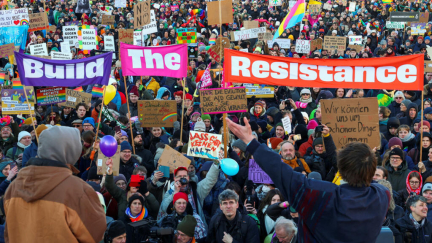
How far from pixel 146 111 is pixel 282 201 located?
3385 millimetres

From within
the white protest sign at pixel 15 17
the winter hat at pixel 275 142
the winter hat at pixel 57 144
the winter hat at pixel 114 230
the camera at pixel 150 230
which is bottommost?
the camera at pixel 150 230

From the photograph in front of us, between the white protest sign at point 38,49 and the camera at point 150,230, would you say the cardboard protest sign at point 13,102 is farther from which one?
the camera at point 150,230

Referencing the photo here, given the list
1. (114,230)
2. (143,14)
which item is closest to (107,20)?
(143,14)

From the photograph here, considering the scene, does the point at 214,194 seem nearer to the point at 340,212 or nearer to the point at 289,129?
the point at 289,129

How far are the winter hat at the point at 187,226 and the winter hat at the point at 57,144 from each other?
6.88 feet

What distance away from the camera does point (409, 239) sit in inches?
178

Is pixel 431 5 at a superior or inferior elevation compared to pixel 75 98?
superior

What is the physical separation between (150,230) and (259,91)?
19.1ft

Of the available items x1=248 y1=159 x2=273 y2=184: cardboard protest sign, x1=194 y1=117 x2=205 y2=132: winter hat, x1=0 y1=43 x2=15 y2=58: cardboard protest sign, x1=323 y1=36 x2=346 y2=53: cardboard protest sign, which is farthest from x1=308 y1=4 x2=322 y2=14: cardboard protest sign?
x1=248 y1=159 x2=273 y2=184: cardboard protest sign

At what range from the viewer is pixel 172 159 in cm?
586

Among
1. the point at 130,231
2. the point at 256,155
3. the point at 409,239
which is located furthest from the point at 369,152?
the point at 130,231

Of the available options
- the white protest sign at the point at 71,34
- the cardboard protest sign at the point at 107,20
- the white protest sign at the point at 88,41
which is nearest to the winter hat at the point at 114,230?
the white protest sign at the point at 88,41

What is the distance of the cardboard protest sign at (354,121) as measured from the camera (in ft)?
18.0

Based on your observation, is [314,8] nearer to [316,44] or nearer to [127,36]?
[316,44]
